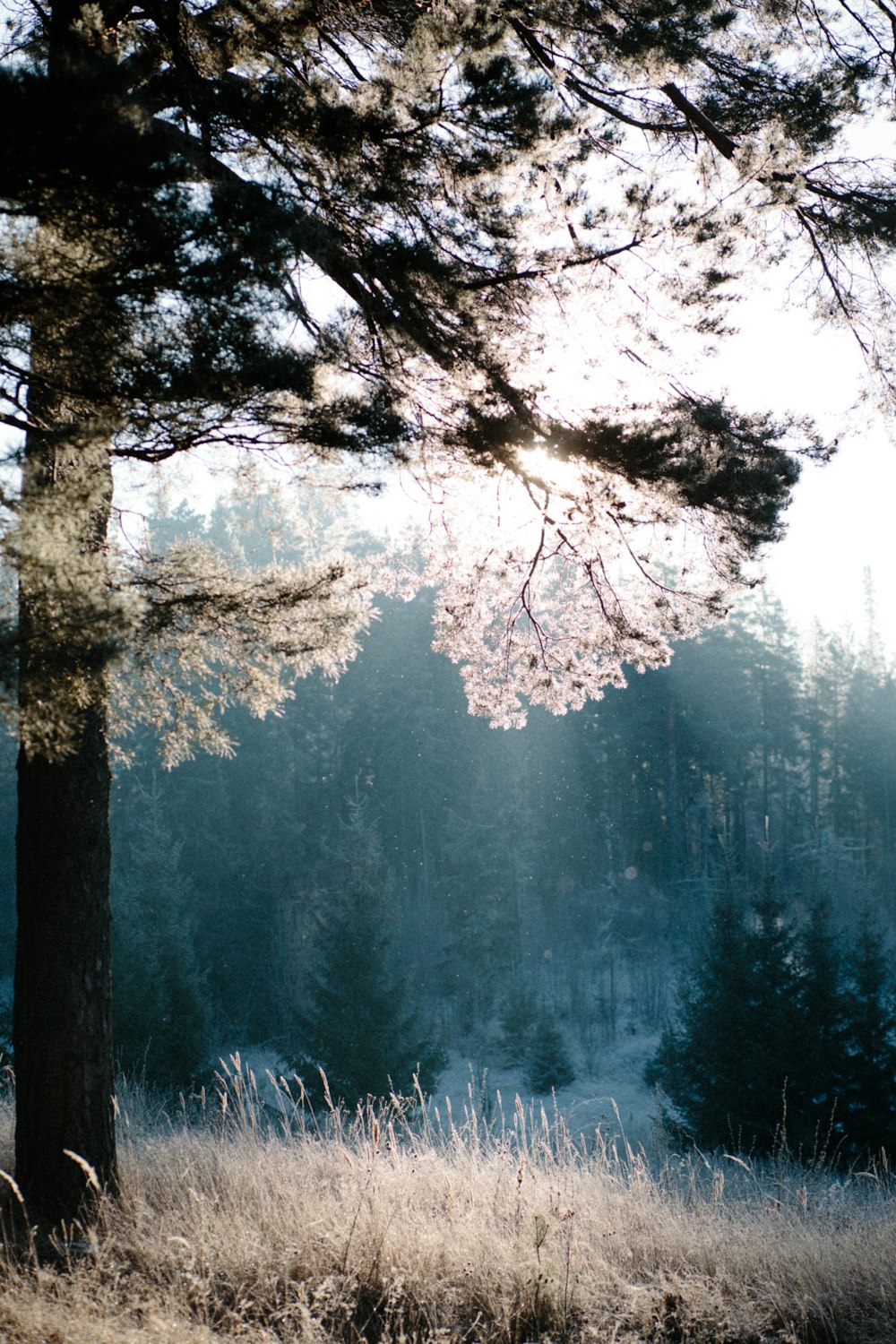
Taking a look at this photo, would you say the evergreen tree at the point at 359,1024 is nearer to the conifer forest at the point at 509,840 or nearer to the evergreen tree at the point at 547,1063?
the conifer forest at the point at 509,840

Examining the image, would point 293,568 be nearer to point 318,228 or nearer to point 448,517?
point 448,517

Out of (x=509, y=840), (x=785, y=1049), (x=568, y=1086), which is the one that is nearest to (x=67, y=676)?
(x=785, y=1049)

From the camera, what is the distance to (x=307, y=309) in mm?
4766

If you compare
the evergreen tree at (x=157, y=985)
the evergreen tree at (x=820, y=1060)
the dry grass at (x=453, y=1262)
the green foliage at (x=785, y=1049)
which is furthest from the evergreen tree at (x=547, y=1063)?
the dry grass at (x=453, y=1262)

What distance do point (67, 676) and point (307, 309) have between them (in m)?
2.44

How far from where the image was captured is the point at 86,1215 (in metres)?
4.27

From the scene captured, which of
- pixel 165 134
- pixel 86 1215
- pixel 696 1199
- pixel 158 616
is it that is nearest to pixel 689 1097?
pixel 696 1199

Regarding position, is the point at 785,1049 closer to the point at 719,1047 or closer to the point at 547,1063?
the point at 719,1047

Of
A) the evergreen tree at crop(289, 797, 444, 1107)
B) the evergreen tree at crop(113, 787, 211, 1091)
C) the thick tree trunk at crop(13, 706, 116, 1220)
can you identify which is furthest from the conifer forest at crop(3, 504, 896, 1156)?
the thick tree trunk at crop(13, 706, 116, 1220)

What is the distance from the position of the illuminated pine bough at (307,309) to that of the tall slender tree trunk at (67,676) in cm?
1

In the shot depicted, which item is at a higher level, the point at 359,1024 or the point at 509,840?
the point at 509,840

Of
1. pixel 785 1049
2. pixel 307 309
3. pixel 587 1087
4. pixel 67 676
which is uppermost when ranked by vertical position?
pixel 307 309

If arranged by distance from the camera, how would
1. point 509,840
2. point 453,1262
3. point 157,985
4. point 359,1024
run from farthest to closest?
point 509,840 < point 359,1024 < point 157,985 < point 453,1262

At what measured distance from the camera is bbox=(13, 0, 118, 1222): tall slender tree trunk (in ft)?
10.5
